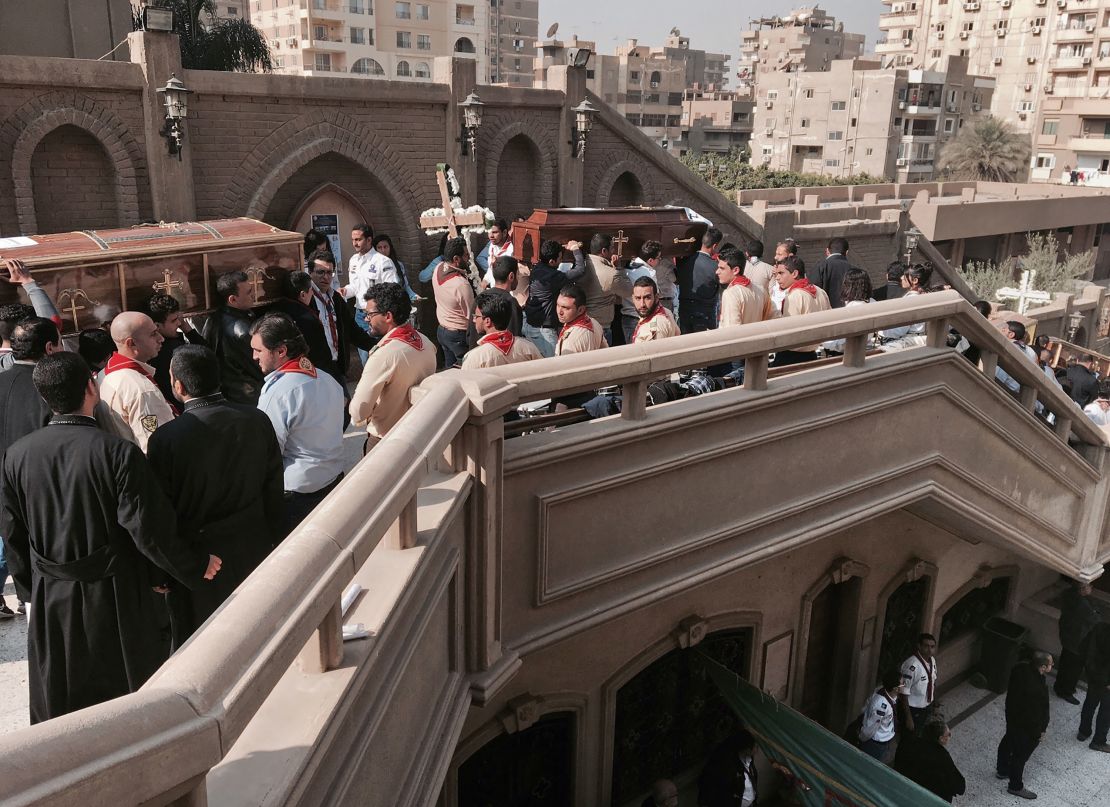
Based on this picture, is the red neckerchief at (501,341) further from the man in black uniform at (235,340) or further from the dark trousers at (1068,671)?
the dark trousers at (1068,671)

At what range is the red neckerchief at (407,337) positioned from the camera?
5031 mm

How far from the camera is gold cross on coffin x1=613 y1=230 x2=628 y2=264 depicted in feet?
29.6

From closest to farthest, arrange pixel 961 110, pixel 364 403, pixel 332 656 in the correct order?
1. pixel 332 656
2. pixel 364 403
3. pixel 961 110

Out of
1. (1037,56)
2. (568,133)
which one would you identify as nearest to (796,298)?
(568,133)

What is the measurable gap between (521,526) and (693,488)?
1221 millimetres

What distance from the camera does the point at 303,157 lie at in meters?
11.6

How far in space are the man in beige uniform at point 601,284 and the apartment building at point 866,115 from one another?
2370 inches

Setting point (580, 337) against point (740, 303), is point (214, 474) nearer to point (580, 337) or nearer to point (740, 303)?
point (580, 337)

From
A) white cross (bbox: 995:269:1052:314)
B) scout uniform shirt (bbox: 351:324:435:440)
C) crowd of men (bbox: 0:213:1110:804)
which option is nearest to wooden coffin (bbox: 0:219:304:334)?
crowd of men (bbox: 0:213:1110:804)

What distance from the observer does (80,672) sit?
12.6 ft

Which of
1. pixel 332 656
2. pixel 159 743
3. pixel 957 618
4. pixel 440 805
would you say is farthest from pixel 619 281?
pixel 159 743

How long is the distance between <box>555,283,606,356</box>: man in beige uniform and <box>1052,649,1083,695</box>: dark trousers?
24.4ft

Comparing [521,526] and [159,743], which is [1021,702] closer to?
[521,526]

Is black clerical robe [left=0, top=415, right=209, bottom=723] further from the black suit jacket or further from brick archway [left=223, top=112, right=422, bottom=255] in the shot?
brick archway [left=223, top=112, right=422, bottom=255]
